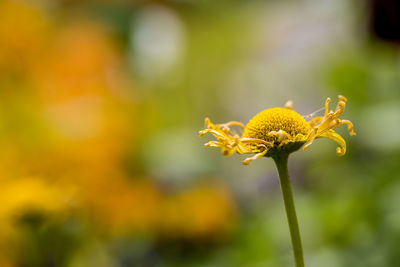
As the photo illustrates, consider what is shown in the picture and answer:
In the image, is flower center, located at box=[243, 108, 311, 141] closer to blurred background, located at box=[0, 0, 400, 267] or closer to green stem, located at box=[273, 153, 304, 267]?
green stem, located at box=[273, 153, 304, 267]

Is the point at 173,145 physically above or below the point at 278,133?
above

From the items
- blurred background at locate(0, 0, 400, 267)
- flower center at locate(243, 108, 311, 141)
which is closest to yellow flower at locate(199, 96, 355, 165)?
flower center at locate(243, 108, 311, 141)

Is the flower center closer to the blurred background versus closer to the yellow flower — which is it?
the yellow flower

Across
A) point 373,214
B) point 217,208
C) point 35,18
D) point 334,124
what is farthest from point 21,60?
point 334,124

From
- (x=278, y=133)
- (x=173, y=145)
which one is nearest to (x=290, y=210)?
(x=278, y=133)

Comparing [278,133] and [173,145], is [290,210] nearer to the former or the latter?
[278,133]

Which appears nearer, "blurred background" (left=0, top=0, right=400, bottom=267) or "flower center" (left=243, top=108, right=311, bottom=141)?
"flower center" (left=243, top=108, right=311, bottom=141)

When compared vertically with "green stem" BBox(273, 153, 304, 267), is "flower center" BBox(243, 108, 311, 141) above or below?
above

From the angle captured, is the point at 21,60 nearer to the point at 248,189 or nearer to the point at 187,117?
the point at 187,117

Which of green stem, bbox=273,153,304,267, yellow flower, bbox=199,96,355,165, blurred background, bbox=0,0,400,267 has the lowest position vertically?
green stem, bbox=273,153,304,267
